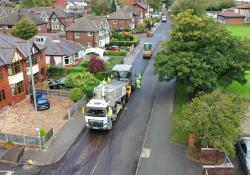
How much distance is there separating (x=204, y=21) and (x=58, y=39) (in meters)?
27.5

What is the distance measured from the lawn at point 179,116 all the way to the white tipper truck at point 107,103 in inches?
248

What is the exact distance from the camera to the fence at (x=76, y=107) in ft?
116

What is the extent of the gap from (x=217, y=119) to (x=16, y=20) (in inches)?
2808

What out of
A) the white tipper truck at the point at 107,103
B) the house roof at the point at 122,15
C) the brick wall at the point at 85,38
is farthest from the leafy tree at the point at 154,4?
the white tipper truck at the point at 107,103

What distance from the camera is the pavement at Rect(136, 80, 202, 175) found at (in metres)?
25.3

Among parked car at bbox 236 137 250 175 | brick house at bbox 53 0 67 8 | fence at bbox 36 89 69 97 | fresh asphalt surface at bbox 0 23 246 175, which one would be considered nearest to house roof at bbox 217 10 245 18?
brick house at bbox 53 0 67 8

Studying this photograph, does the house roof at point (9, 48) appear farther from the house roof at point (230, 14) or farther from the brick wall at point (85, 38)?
the house roof at point (230, 14)

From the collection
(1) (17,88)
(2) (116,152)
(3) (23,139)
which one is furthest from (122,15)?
(2) (116,152)

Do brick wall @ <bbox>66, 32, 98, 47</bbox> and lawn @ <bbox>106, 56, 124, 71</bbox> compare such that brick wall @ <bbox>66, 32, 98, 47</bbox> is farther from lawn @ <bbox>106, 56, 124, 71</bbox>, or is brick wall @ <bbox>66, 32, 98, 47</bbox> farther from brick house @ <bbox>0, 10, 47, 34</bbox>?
brick house @ <bbox>0, 10, 47, 34</bbox>

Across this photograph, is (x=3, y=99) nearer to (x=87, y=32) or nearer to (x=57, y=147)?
(x=57, y=147)

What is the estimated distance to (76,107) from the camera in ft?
121

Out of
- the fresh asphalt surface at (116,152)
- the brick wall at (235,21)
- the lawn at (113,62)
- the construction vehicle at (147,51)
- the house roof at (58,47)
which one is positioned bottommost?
the fresh asphalt surface at (116,152)

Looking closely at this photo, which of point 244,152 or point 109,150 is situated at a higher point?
point 244,152

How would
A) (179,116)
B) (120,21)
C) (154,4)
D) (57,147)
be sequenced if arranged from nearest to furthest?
1. (179,116)
2. (57,147)
3. (120,21)
4. (154,4)
